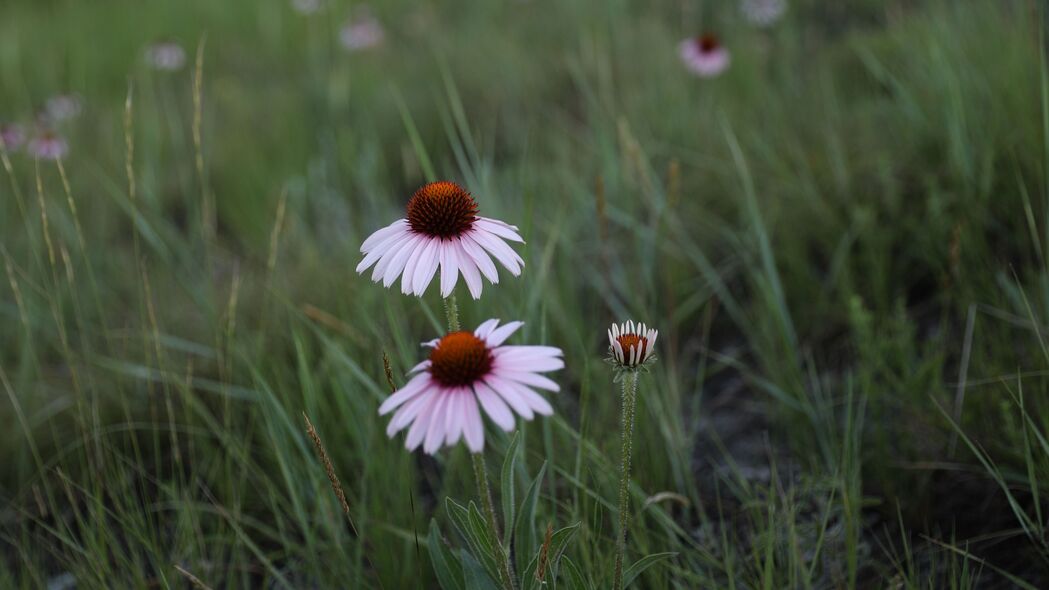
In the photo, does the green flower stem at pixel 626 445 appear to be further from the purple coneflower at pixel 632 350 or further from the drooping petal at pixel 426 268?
the drooping petal at pixel 426 268

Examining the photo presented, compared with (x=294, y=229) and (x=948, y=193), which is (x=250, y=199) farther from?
(x=948, y=193)

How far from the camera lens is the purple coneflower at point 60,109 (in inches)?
112

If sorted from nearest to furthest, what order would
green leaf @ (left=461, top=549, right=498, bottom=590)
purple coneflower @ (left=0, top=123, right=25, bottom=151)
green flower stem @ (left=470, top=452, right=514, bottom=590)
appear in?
green flower stem @ (left=470, top=452, right=514, bottom=590), green leaf @ (left=461, top=549, right=498, bottom=590), purple coneflower @ (left=0, top=123, right=25, bottom=151)

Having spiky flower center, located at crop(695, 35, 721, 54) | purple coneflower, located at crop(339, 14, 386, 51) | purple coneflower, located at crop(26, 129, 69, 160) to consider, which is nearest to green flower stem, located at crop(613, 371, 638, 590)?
spiky flower center, located at crop(695, 35, 721, 54)

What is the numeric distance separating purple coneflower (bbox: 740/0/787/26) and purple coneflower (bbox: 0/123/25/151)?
236cm

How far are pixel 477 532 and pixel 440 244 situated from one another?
285 mm

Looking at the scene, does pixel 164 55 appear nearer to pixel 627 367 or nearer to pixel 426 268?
pixel 426 268

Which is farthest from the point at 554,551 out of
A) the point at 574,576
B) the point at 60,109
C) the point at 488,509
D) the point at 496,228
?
the point at 60,109

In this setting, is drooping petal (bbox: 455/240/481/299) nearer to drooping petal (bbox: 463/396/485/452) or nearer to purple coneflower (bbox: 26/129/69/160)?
drooping petal (bbox: 463/396/485/452)

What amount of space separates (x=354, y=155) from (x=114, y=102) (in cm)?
146

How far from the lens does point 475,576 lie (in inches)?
33.0

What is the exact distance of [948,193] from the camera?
5.14 ft

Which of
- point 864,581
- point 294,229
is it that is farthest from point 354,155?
point 864,581

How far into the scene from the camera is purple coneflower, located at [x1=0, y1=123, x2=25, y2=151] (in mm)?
2467
